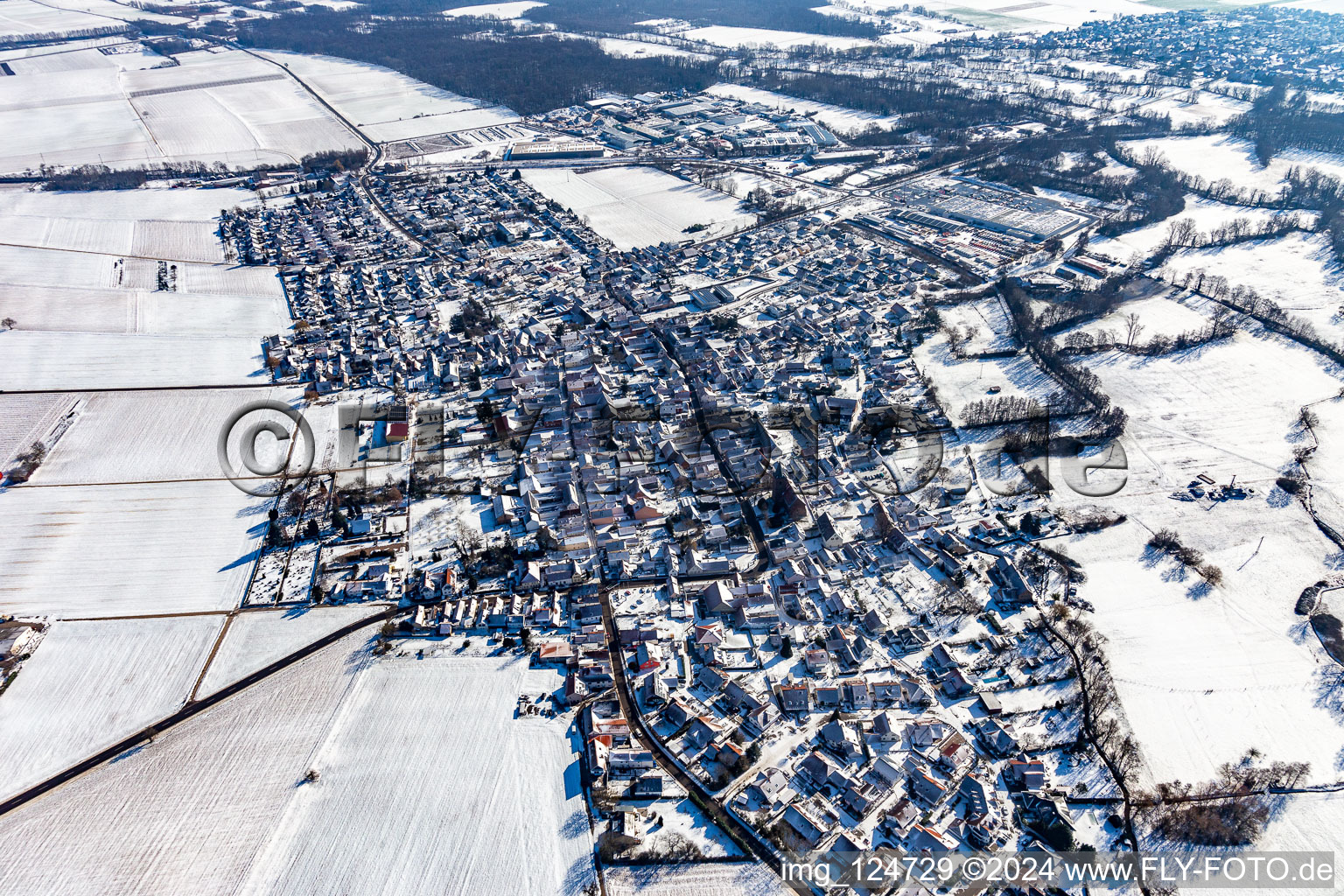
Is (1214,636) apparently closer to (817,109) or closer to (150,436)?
(150,436)

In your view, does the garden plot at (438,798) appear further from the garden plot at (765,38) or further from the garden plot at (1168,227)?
the garden plot at (765,38)

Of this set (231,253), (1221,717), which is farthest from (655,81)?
(1221,717)

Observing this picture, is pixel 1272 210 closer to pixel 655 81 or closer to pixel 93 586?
pixel 655 81

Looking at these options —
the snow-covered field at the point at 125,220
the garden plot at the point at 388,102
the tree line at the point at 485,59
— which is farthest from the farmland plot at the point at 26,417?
the tree line at the point at 485,59

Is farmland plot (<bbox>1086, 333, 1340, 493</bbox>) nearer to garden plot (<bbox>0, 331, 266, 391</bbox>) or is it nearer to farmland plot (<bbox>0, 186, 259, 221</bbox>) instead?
garden plot (<bbox>0, 331, 266, 391</bbox>)

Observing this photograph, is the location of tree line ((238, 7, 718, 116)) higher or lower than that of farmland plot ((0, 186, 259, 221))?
higher

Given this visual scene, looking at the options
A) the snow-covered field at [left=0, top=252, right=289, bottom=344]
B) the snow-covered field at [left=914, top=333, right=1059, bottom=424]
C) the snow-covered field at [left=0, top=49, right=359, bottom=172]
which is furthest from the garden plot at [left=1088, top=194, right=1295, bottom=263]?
the snow-covered field at [left=0, top=49, right=359, bottom=172]

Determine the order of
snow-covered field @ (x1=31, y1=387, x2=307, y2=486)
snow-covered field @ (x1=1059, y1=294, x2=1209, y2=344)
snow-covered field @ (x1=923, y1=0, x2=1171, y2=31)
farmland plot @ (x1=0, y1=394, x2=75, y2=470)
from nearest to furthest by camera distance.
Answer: snow-covered field @ (x1=31, y1=387, x2=307, y2=486), farmland plot @ (x1=0, y1=394, x2=75, y2=470), snow-covered field @ (x1=1059, y1=294, x2=1209, y2=344), snow-covered field @ (x1=923, y1=0, x2=1171, y2=31)
